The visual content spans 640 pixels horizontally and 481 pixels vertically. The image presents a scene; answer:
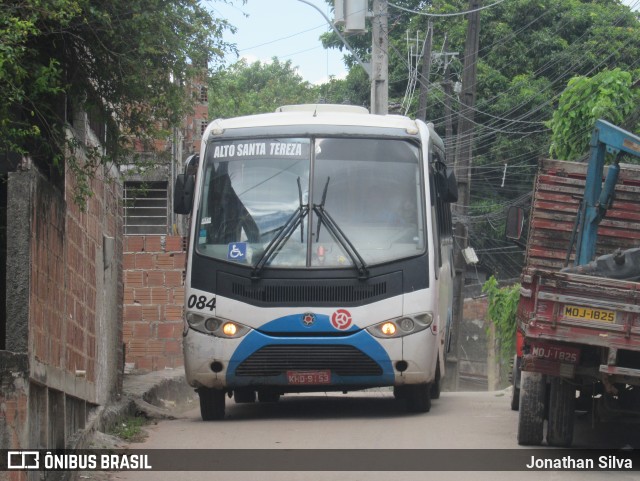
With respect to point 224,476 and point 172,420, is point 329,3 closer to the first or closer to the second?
point 172,420

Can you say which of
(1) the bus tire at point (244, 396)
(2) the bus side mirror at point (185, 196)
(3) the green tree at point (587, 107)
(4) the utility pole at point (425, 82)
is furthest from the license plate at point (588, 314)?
(4) the utility pole at point (425, 82)

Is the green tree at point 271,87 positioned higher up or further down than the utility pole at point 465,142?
higher up

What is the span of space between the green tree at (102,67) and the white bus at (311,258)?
6.30 feet

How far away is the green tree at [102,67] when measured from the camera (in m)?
8.04

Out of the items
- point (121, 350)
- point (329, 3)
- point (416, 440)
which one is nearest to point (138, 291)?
point (121, 350)

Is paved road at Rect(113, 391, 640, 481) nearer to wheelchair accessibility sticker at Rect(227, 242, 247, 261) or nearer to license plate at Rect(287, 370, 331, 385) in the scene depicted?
license plate at Rect(287, 370, 331, 385)

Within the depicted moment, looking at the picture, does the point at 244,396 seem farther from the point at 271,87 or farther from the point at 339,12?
the point at 271,87

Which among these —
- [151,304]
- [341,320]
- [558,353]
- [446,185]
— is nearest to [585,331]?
[558,353]

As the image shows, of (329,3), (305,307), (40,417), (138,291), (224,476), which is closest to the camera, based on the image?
(40,417)

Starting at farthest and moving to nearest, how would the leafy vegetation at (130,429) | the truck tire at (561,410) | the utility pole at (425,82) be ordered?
the utility pole at (425,82)
the leafy vegetation at (130,429)
the truck tire at (561,410)

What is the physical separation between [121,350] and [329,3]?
27526mm

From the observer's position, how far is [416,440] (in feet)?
33.1

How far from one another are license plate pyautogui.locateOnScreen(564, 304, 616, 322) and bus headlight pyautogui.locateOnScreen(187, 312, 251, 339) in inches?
151

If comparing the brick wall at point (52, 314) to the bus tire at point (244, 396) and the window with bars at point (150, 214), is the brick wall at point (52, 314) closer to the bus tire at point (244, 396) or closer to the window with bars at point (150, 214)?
the bus tire at point (244, 396)
